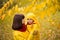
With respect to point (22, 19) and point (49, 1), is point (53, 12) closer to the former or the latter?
point (49, 1)

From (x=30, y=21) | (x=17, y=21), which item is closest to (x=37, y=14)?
(x=30, y=21)

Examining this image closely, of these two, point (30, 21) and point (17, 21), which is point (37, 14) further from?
point (17, 21)

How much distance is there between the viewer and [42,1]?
96.0 inches

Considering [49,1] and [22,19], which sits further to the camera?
[22,19]

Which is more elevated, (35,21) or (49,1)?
(49,1)

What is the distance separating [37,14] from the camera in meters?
2.52

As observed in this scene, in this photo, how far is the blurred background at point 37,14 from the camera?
95.9 inches

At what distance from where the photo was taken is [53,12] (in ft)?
8.09

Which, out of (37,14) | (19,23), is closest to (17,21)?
(19,23)

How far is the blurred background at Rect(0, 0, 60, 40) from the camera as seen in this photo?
2436 mm

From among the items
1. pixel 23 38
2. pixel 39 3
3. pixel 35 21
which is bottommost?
pixel 23 38

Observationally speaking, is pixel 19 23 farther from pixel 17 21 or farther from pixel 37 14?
pixel 37 14

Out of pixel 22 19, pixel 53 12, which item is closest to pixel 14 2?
pixel 22 19

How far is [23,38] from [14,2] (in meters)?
0.38
